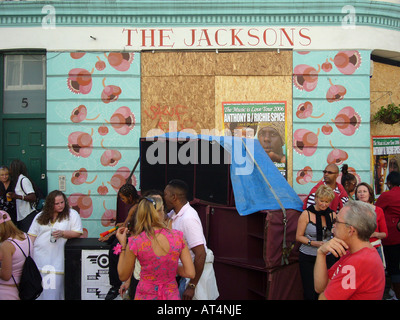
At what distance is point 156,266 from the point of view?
348 centimetres

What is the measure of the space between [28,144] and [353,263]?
25.5ft

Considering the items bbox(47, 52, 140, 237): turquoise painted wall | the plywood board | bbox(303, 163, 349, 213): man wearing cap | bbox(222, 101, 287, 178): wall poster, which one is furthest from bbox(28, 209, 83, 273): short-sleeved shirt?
bbox(222, 101, 287, 178): wall poster

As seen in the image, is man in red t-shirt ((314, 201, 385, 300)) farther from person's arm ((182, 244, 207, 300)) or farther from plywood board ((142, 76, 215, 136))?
plywood board ((142, 76, 215, 136))

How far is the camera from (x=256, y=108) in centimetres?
861

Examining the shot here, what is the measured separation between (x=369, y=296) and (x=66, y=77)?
753 cm

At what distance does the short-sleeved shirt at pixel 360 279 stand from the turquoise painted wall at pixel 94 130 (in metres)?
6.17

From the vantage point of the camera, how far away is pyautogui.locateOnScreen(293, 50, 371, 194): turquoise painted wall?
8.58 m

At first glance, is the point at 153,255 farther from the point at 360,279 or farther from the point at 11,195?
the point at 11,195

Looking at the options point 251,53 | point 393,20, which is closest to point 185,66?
point 251,53

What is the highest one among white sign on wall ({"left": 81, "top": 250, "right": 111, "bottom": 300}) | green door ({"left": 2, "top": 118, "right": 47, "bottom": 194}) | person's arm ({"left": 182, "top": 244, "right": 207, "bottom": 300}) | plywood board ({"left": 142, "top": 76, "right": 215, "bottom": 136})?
plywood board ({"left": 142, "top": 76, "right": 215, "bottom": 136})

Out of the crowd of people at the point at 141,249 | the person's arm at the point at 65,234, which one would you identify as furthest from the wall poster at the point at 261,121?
the person's arm at the point at 65,234

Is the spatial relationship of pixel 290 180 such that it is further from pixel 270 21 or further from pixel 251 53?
pixel 270 21

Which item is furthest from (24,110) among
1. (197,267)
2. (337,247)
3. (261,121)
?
(337,247)

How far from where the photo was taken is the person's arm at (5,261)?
4215 mm
